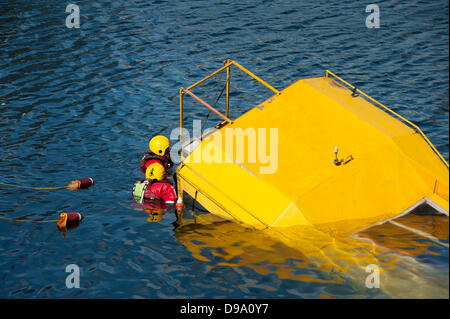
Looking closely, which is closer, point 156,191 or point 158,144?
point 156,191

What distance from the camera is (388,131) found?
1178 centimetres

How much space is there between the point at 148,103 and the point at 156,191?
302 inches

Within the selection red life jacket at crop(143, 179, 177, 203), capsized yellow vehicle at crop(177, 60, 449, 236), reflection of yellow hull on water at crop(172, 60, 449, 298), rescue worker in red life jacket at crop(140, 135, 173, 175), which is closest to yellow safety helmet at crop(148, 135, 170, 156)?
rescue worker in red life jacket at crop(140, 135, 173, 175)

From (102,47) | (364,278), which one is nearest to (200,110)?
(102,47)

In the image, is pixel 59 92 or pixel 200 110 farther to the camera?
pixel 59 92

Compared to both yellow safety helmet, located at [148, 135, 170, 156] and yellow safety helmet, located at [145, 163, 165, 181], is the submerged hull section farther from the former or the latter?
yellow safety helmet, located at [148, 135, 170, 156]

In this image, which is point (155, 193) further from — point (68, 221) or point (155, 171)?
point (68, 221)

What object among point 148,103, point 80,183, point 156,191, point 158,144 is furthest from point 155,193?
point 148,103

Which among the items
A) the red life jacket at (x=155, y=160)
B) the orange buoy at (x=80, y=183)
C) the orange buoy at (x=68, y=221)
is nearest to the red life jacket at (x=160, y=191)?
the red life jacket at (x=155, y=160)

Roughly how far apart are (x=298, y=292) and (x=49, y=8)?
24034 mm

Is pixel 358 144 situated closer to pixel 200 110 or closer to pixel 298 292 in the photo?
pixel 298 292

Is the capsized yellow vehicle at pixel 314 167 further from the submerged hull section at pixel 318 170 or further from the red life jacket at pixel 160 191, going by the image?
the red life jacket at pixel 160 191

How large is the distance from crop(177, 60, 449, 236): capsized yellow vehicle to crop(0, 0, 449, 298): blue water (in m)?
0.84

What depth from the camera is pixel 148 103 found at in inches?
818
